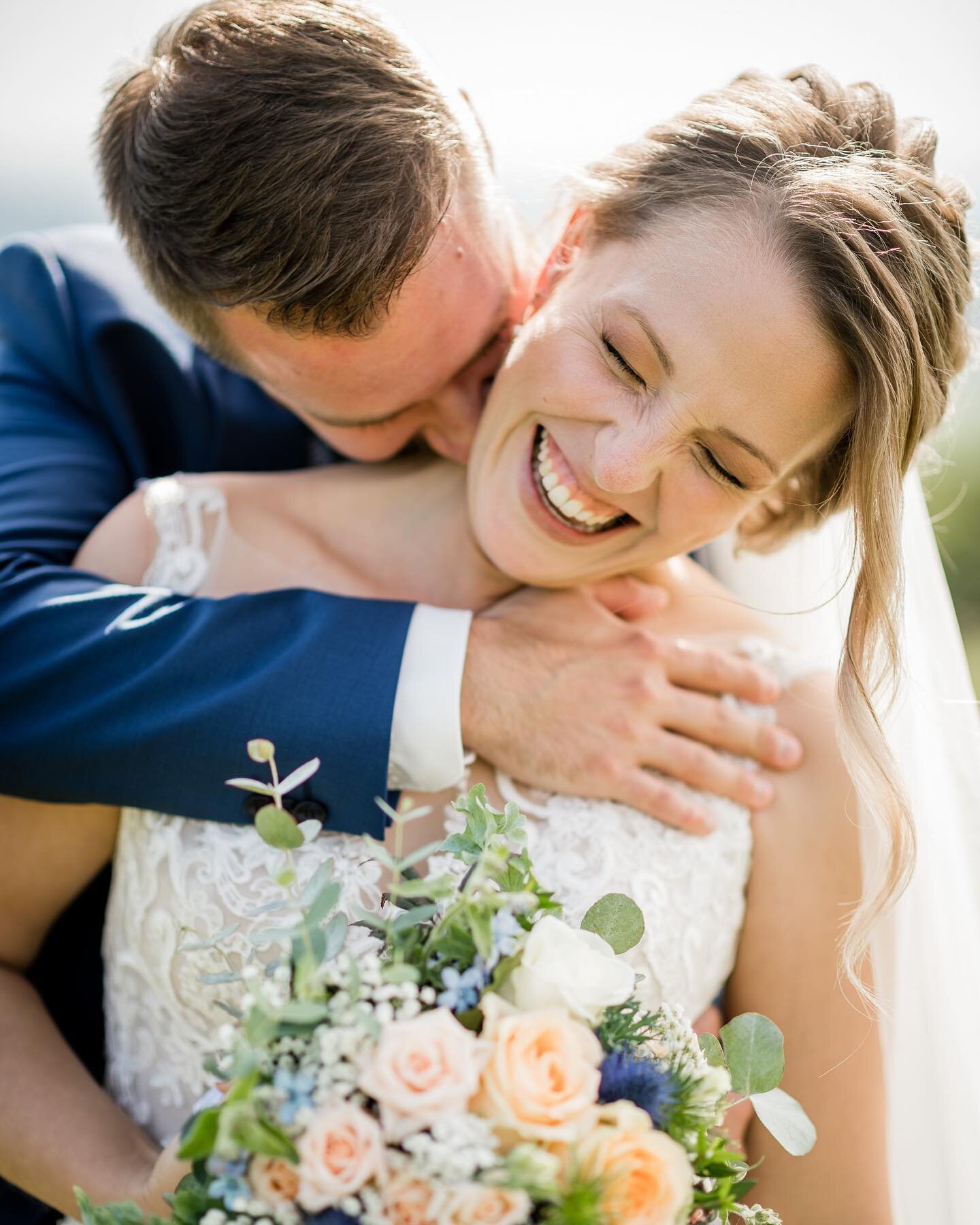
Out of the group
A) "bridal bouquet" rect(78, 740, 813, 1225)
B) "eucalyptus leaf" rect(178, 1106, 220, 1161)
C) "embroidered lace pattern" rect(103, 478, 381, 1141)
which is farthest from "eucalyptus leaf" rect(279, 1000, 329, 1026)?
"embroidered lace pattern" rect(103, 478, 381, 1141)

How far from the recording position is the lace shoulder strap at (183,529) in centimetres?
220

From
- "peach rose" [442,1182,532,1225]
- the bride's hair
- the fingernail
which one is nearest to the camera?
"peach rose" [442,1182,532,1225]

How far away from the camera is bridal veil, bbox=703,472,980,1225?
1.88m

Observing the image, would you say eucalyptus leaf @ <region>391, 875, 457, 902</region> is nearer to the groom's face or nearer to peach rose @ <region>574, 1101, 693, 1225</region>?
peach rose @ <region>574, 1101, 693, 1225</region>

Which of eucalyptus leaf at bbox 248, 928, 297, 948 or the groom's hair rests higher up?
the groom's hair

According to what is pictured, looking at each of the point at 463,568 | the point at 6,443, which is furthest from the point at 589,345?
the point at 6,443

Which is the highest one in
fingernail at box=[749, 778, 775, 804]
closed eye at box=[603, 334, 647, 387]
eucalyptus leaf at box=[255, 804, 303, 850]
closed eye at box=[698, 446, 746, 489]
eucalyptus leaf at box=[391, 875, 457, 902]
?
closed eye at box=[603, 334, 647, 387]

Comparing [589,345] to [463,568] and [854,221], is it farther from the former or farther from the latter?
[463,568]

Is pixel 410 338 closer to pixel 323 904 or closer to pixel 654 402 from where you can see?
pixel 654 402

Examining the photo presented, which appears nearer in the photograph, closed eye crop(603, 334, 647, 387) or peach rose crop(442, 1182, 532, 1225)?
peach rose crop(442, 1182, 532, 1225)

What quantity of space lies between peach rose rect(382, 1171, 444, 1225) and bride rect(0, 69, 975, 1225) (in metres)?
0.87

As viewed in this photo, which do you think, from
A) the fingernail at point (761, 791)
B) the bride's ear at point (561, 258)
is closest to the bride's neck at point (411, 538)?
the bride's ear at point (561, 258)

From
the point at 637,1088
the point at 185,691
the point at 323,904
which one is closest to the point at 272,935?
the point at 323,904

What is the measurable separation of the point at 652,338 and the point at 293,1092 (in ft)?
4.35
